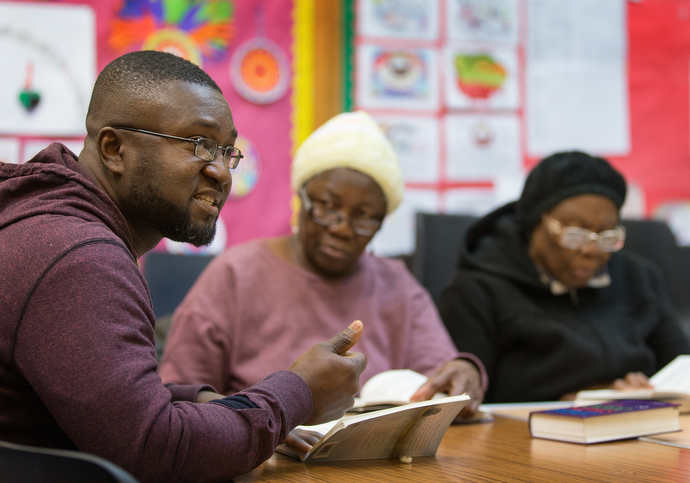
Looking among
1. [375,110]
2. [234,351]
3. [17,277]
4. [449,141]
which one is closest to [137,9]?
[375,110]

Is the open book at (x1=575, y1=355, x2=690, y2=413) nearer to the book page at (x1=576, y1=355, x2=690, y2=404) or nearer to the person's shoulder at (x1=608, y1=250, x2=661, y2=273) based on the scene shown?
the book page at (x1=576, y1=355, x2=690, y2=404)

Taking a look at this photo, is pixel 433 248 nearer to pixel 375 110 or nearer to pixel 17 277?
pixel 375 110

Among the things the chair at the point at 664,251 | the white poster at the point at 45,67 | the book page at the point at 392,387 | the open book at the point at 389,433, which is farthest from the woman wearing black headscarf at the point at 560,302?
the white poster at the point at 45,67

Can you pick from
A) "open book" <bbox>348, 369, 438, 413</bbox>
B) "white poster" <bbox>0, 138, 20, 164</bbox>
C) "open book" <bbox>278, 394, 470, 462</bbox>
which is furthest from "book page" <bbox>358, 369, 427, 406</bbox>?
"white poster" <bbox>0, 138, 20, 164</bbox>

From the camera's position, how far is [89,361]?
2.11 feet

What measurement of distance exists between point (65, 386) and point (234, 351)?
864mm

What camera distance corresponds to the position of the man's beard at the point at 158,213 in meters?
0.86

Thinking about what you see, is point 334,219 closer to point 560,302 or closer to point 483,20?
point 560,302

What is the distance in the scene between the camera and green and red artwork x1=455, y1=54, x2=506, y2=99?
2902 mm

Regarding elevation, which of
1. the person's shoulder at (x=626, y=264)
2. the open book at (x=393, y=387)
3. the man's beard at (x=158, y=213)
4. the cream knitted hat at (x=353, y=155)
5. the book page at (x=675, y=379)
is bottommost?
the book page at (x=675, y=379)

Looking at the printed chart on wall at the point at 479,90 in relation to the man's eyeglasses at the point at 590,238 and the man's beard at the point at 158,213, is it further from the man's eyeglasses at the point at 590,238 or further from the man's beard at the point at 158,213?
the man's beard at the point at 158,213

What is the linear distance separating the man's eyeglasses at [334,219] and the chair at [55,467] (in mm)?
1127

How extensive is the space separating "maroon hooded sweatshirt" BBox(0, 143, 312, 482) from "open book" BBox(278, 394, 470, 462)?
4.0 inches

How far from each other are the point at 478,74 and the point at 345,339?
2.33 metres
